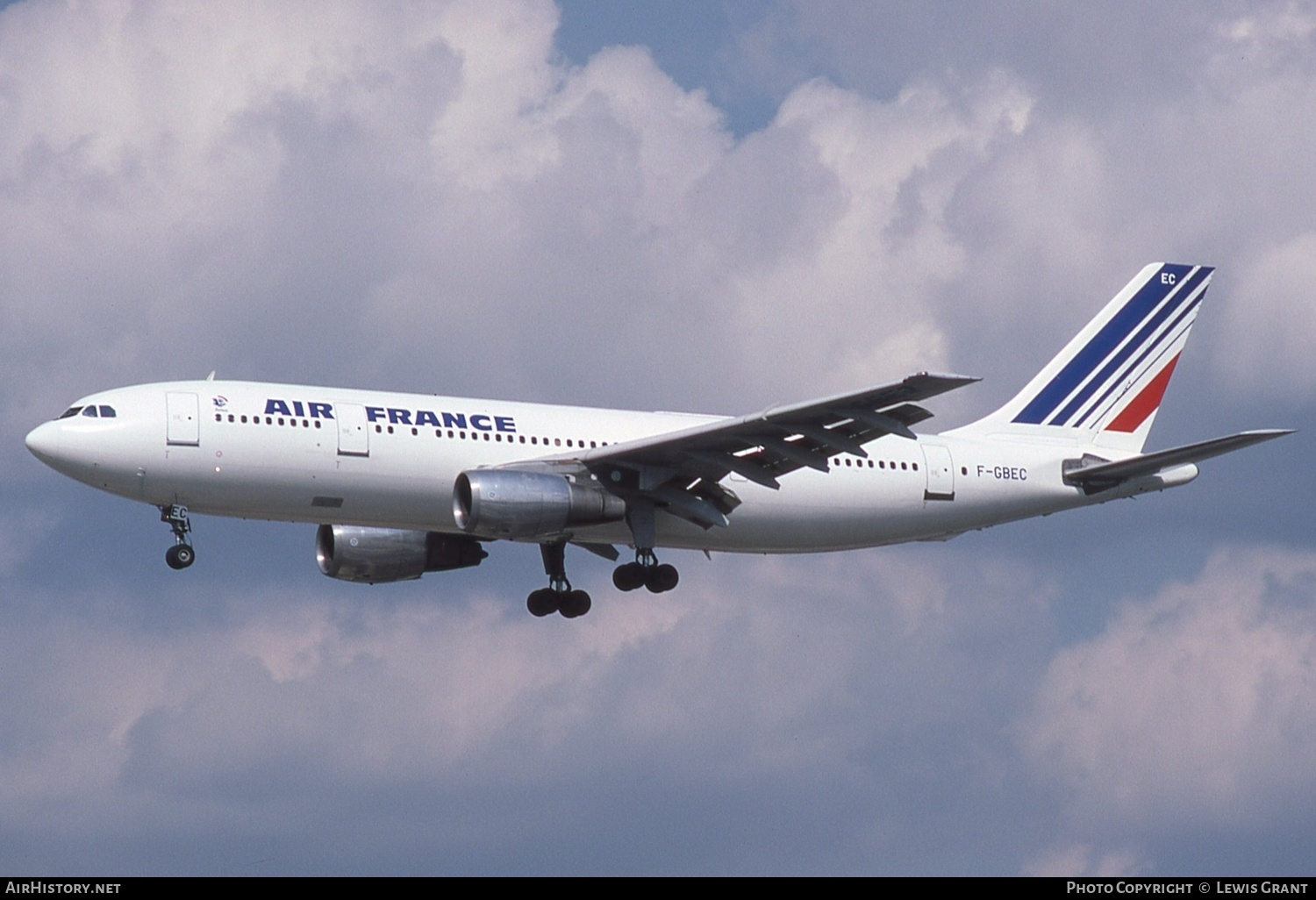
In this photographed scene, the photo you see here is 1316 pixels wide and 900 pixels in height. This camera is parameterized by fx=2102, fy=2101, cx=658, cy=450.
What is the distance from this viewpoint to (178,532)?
5144 cm

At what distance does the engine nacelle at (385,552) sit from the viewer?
58.6 meters

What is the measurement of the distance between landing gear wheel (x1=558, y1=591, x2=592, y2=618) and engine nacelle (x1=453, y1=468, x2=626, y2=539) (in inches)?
279

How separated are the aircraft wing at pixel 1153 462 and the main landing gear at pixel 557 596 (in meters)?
14.4

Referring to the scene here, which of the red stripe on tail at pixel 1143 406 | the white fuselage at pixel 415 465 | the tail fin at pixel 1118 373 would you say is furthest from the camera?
the red stripe on tail at pixel 1143 406

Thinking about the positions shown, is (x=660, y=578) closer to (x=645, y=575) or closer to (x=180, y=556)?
(x=645, y=575)

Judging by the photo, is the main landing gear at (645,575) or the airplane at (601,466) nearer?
the airplane at (601,466)

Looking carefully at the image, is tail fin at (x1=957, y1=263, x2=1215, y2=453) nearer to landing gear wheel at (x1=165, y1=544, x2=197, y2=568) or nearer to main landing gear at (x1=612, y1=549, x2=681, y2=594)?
main landing gear at (x1=612, y1=549, x2=681, y2=594)

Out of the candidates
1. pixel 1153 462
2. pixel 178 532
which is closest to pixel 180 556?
pixel 178 532

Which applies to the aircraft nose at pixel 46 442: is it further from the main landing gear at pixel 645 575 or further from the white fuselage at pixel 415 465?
the main landing gear at pixel 645 575

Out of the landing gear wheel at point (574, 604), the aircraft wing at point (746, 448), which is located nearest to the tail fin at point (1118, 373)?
the aircraft wing at point (746, 448)

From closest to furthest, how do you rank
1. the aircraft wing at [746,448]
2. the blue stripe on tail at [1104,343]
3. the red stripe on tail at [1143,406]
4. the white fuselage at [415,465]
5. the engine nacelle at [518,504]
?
the aircraft wing at [746,448]
the white fuselage at [415,465]
the engine nacelle at [518,504]
the blue stripe on tail at [1104,343]
the red stripe on tail at [1143,406]

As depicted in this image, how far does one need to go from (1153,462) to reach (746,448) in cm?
1163

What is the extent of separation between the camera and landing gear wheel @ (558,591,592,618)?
60094 mm

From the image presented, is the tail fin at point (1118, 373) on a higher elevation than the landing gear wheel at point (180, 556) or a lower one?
higher
